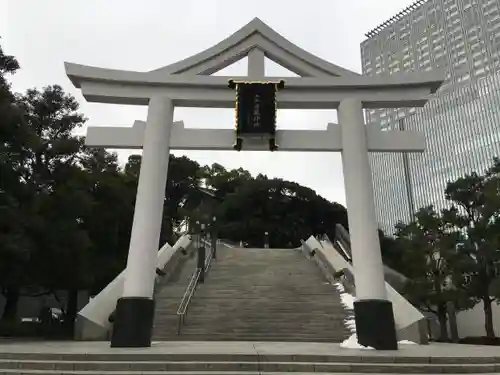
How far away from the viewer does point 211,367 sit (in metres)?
6.93

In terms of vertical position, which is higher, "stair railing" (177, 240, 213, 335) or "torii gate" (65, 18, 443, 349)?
"torii gate" (65, 18, 443, 349)

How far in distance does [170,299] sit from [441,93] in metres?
47.2

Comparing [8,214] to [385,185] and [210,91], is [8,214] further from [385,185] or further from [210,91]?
[385,185]

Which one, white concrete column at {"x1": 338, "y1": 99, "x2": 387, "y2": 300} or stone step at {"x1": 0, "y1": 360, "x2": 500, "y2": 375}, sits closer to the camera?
stone step at {"x1": 0, "y1": 360, "x2": 500, "y2": 375}

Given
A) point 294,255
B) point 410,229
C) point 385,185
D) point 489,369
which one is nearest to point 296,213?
point 385,185

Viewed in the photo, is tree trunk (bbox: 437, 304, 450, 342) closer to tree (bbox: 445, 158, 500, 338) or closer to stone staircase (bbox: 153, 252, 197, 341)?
tree (bbox: 445, 158, 500, 338)

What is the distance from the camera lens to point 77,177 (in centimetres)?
1512

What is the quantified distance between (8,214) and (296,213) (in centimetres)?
3517

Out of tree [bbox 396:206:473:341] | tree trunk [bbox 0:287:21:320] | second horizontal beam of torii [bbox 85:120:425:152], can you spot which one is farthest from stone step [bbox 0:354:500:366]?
tree trunk [bbox 0:287:21:320]

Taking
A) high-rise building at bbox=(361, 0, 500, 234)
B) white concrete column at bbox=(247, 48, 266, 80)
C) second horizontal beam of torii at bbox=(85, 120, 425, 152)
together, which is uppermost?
high-rise building at bbox=(361, 0, 500, 234)

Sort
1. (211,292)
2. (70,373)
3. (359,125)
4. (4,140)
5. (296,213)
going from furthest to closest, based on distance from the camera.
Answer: (296,213)
(211,292)
(4,140)
(359,125)
(70,373)

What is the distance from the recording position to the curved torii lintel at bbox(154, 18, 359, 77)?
11039 mm

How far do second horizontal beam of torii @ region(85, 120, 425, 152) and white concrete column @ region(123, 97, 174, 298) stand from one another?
0.92 ft

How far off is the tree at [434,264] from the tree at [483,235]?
0.37 metres
